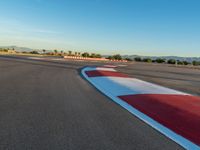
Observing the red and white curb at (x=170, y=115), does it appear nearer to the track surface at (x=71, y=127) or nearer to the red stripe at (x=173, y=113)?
the red stripe at (x=173, y=113)

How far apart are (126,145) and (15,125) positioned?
228 cm

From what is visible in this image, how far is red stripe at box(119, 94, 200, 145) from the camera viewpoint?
565cm

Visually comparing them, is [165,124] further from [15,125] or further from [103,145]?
[15,125]

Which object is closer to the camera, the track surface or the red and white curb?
the track surface

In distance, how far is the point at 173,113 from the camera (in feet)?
23.8

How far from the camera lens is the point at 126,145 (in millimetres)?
4523

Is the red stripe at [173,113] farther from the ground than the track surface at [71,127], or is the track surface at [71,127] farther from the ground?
the track surface at [71,127]

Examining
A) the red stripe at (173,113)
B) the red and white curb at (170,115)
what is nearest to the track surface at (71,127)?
the red and white curb at (170,115)

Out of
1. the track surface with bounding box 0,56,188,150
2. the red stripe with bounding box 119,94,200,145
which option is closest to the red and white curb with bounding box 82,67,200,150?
the red stripe with bounding box 119,94,200,145

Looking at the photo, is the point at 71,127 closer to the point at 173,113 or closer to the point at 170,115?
the point at 170,115

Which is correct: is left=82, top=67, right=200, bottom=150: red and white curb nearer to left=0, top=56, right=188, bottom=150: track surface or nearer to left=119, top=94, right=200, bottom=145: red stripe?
left=119, top=94, right=200, bottom=145: red stripe

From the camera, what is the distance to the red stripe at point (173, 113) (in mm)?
5648

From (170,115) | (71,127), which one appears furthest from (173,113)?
(71,127)

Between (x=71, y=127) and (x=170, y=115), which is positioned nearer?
(x=71, y=127)
